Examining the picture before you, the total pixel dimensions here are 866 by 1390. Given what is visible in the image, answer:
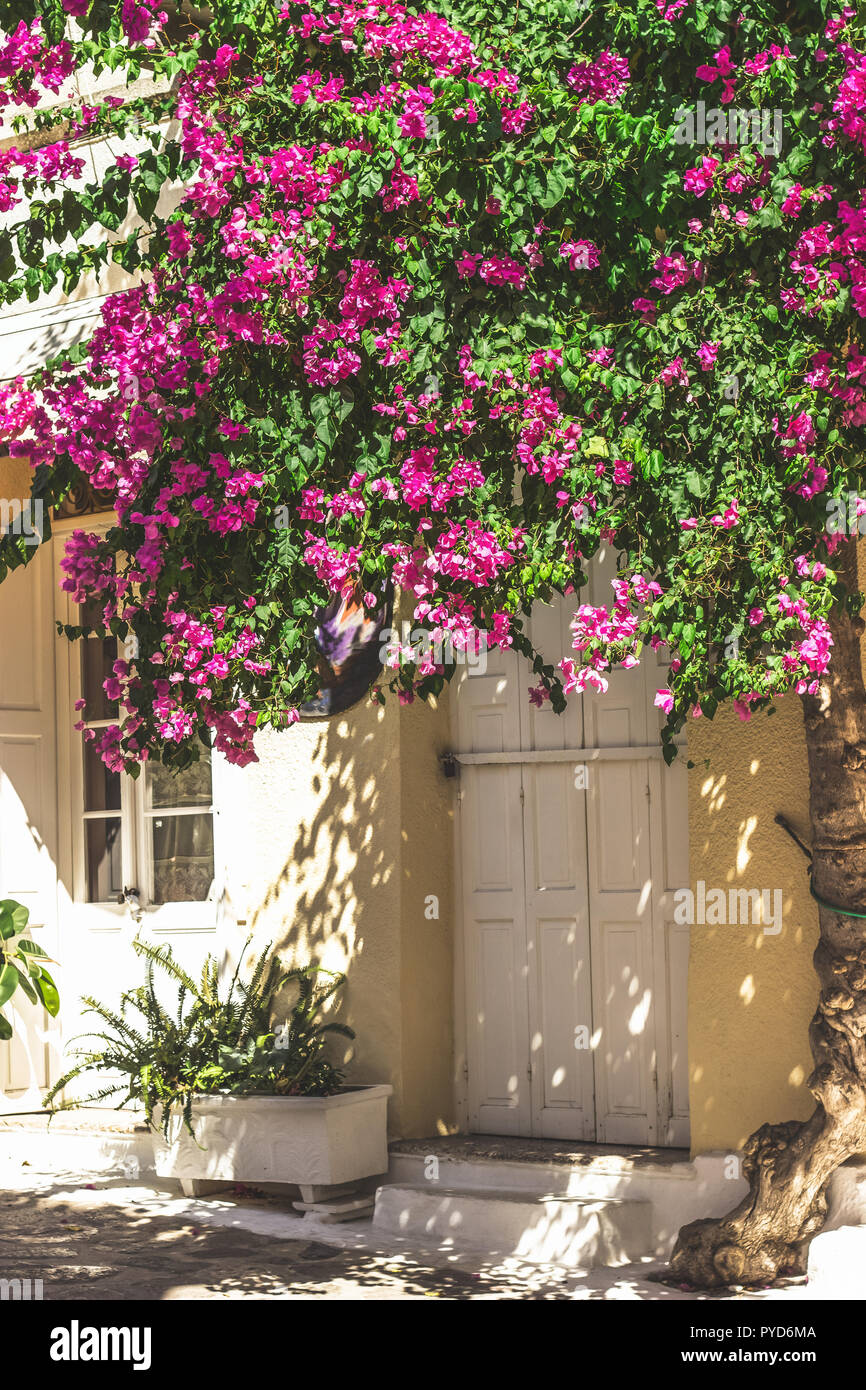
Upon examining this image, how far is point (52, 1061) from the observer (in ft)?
29.0

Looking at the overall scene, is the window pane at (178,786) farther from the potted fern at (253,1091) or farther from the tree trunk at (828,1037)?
the tree trunk at (828,1037)

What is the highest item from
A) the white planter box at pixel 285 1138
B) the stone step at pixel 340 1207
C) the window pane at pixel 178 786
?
the window pane at pixel 178 786

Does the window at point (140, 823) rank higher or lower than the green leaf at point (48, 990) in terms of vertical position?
higher

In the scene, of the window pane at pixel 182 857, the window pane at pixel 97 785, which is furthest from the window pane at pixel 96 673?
the window pane at pixel 182 857

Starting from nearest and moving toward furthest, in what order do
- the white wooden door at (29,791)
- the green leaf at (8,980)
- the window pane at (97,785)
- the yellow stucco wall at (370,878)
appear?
the green leaf at (8,980) < the yellow stucco wall at (370,878) < the white wooden door at (29,791) < the window pane at (97,785)

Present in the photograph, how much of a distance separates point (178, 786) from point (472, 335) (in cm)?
467

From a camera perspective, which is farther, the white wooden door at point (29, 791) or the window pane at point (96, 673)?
the window pane at point (96, 673)

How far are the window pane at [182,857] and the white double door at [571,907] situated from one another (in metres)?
1.53

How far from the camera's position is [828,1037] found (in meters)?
5.57

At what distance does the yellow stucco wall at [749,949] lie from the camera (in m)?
6.00

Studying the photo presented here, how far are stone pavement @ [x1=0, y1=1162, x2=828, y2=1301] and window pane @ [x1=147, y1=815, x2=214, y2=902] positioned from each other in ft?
5.27

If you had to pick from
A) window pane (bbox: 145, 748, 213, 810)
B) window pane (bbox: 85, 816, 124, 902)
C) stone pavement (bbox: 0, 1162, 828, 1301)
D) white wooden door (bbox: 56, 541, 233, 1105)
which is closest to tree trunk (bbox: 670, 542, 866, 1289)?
stone pavement (bbox: 0, 1162, 828, 1301)
